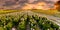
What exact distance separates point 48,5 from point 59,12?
140mm

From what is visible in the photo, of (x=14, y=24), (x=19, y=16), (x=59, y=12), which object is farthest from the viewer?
(x=59, y=12)

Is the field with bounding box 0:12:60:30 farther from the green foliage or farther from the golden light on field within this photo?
the golden light on field

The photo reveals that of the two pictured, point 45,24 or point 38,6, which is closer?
point 45,24

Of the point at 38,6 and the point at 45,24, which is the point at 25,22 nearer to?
the point at 45,24

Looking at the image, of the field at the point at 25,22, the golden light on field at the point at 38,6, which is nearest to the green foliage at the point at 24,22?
the field at the point at 25,22

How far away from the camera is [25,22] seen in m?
1.31

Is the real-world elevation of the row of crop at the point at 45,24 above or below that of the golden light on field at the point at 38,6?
below

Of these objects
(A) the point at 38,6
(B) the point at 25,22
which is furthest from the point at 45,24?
(A) the point at 38,6

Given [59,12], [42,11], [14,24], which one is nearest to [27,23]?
[14,24]

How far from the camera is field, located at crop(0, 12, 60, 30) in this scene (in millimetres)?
1209

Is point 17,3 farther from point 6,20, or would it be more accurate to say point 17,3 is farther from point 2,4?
point 6,20

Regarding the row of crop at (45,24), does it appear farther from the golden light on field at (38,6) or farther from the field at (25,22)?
the golden light on field at (38,6)

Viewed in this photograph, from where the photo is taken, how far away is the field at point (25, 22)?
1.21 meters

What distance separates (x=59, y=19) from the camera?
1392 mm
